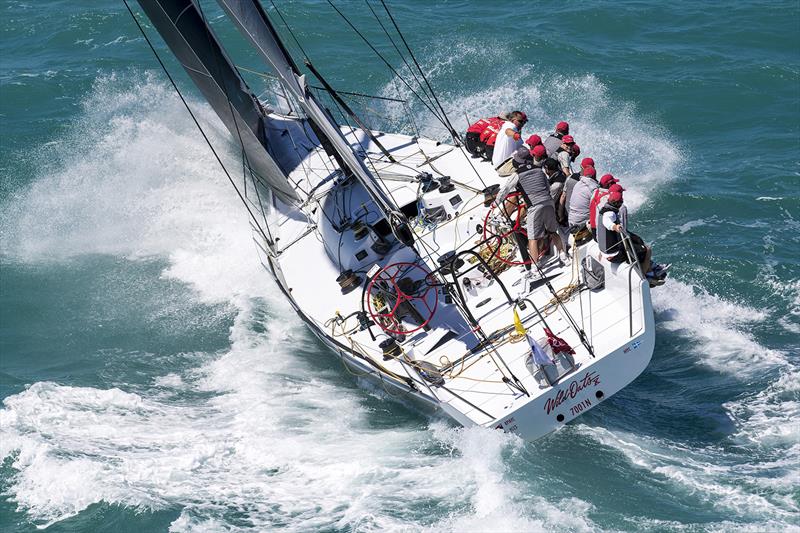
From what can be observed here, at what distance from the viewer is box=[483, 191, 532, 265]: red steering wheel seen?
13.8 meters

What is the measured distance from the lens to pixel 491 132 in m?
16.2

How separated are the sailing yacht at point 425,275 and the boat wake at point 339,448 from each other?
53 cm

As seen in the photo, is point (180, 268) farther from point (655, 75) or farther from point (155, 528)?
point (655, 75)

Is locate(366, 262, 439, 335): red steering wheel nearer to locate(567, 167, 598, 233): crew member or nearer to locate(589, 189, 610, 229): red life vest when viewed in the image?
locate(567, 167, 598, 233): crew member

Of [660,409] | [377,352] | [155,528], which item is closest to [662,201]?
[660,409]

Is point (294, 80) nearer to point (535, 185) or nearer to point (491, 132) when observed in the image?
point (535, 185)

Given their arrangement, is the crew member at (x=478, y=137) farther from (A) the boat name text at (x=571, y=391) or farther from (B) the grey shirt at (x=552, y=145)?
(A) the boat name text at (x=571, y=391)

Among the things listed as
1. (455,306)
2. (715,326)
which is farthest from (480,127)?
(715,326)

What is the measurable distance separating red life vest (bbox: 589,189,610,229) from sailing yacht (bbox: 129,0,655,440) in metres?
0.34

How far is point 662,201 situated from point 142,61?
13.5m

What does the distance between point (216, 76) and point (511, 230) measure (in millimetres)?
5879

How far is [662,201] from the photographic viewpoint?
18.4 meters

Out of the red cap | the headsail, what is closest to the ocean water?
the headsail

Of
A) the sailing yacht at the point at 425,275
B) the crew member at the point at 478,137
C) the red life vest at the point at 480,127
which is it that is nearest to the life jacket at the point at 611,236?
the sailing yacht at the point at 425,275
